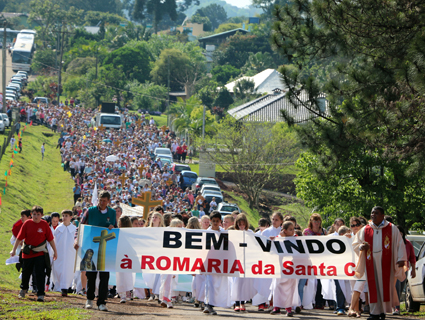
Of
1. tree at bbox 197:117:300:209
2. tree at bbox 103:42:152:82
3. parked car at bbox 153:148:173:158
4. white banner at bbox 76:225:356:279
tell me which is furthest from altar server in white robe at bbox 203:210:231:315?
tree at bbox 103:42:152:82

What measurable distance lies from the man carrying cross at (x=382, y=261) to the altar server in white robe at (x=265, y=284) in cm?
191

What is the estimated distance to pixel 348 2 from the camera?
45.9ft

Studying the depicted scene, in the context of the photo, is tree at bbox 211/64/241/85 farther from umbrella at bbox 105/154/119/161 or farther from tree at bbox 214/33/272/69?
umbrella at bbox 105/154/119/161

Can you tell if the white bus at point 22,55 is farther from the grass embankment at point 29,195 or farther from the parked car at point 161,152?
the parked car at point 161,152

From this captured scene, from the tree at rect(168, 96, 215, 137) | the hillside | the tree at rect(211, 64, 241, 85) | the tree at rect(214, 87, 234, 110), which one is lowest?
the hillside

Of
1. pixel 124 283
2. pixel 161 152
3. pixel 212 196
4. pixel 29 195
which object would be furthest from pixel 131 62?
pixel 124 283

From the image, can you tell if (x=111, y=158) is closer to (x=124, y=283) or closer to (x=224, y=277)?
(x=124, y=283)

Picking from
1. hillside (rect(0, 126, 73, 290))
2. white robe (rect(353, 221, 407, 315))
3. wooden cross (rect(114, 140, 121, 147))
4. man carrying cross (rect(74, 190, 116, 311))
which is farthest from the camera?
wooden cross (rect(114, 140, 121, 147))

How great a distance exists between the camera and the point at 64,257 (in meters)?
13.1

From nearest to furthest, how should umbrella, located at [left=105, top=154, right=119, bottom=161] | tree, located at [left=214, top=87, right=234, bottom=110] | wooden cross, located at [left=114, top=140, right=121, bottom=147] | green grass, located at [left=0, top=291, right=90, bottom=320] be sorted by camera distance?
green grass, located at [left=0, top=291, right=90, bottom=320], umbrella, located at [left=105, top=154, right=119, bottom=161], wooden cross, located at [left=114, top=140, right=121, bottom=147], tree, located at [left=214, top=87, right=234, bottom=110]

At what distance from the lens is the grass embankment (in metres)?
9.79

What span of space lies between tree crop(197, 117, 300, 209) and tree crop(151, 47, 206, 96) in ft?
146

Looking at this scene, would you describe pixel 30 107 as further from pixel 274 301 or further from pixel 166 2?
pixel 166 2

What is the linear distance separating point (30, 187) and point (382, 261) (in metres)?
27.4
